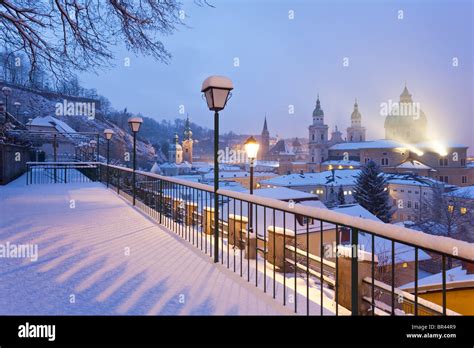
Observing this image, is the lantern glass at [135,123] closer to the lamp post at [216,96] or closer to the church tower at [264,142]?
the lamp post at [216,96]

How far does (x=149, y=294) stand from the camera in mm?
3197

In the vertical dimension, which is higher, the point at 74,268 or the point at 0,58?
the point at 0,58

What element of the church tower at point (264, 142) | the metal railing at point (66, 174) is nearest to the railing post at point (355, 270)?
the metal railing at point (66, 174)

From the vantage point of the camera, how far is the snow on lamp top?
4.50m

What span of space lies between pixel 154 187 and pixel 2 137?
10107mm

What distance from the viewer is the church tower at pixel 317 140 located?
80.3 meters

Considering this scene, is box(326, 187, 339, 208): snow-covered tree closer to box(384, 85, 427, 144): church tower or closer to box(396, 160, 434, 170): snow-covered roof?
box(396, 160, 434, 170): snow-covered roof

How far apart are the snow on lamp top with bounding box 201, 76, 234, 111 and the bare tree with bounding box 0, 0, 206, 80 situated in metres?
3.29

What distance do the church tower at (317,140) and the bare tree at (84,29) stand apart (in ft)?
248

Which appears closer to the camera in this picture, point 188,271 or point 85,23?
point 188,271
